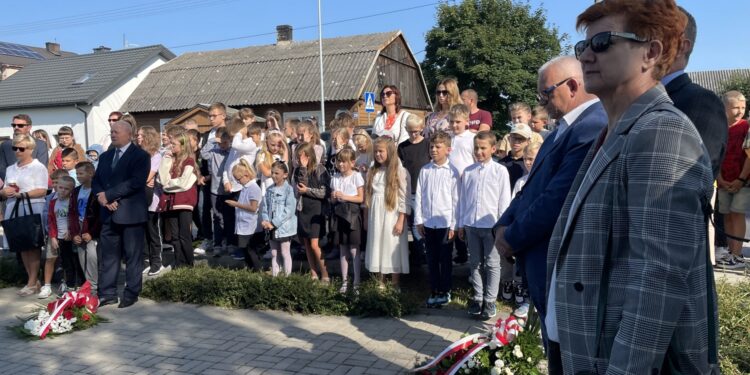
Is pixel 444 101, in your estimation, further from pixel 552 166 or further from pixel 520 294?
pixel 552 166

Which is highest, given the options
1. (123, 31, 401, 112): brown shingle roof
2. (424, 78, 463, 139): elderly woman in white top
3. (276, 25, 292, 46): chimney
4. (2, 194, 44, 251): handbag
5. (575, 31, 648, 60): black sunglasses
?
(276, 25, 292, 46): chimney

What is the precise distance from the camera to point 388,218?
625 centimetres

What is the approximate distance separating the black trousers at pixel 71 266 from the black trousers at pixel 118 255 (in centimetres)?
89

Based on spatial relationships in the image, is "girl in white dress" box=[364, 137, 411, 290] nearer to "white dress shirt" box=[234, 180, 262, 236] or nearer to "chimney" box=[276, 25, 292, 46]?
"white dress shirt" box=[234, 180, 262, 236]

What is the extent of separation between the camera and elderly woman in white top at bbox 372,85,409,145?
7500 mm

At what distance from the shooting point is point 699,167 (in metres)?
1.56

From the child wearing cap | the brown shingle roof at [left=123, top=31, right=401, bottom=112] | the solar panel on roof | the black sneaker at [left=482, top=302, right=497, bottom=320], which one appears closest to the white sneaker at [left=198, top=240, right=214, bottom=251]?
the child wearing cap

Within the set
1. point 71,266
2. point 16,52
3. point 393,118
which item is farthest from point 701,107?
point 16,52

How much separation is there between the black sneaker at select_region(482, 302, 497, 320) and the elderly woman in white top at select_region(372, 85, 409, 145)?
2702mm

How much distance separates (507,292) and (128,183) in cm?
422

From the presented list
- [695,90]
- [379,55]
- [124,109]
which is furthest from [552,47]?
[695,90]

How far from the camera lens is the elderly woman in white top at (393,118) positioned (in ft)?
24.6

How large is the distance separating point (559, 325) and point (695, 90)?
142 centimetres

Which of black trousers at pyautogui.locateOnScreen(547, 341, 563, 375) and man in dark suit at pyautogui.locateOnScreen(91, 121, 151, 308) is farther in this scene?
man in dark suit at pyautogui.locateOnScreen(91, 121, 151, 308)
